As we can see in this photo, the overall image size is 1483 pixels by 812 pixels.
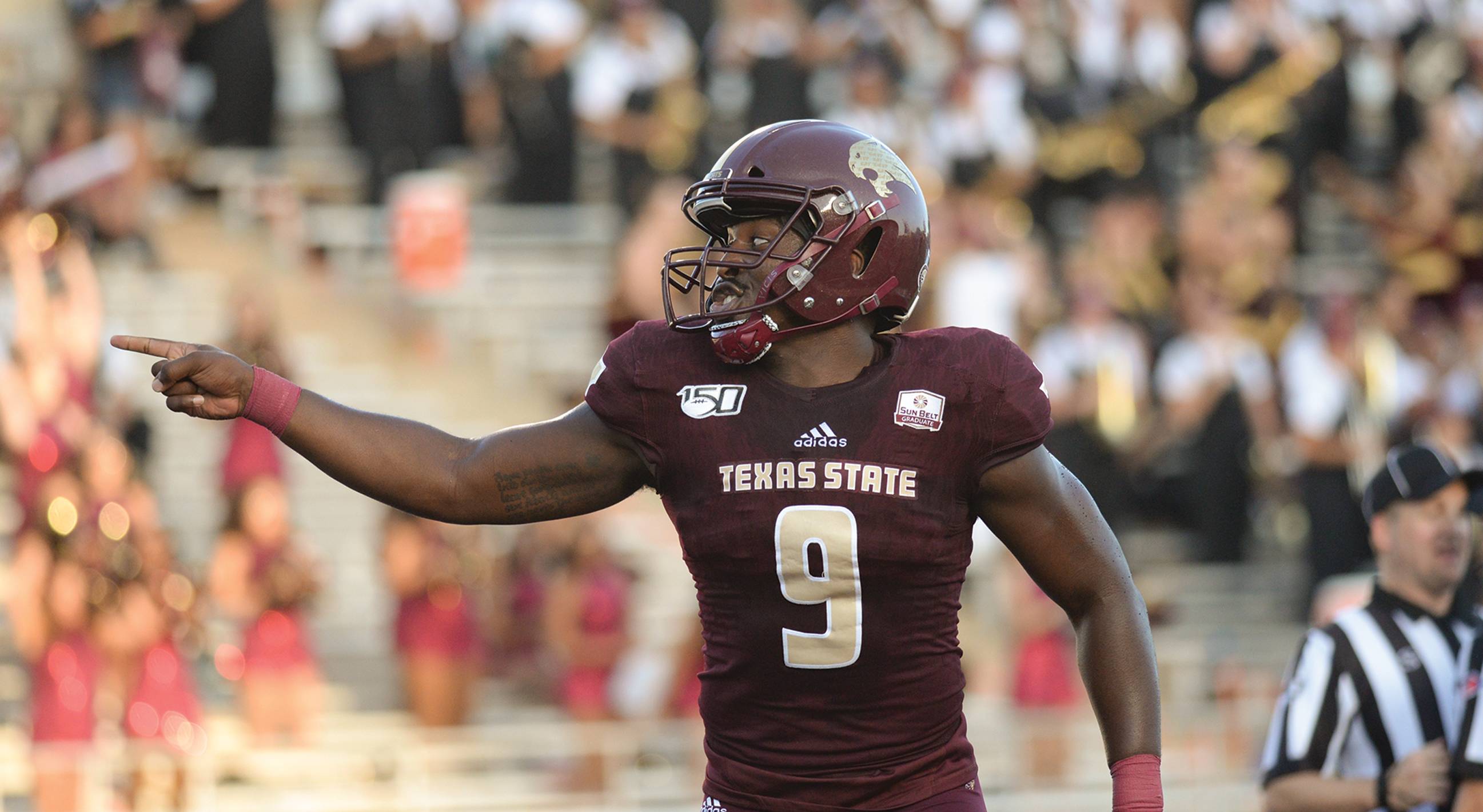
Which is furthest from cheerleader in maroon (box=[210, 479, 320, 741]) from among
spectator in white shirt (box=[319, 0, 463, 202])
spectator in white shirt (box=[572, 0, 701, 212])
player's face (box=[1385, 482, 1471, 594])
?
player's face (box=[1385, 482, 1471, 594])

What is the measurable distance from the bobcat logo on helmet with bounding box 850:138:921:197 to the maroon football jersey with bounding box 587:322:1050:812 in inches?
11.8

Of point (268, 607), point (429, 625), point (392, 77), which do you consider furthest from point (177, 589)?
point (392, 77)

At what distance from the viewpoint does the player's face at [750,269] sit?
3449mm

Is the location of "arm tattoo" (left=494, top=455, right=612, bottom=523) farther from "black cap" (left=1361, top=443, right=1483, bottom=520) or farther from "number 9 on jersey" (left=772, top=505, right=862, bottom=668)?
"black cap" (left=1361, top=443, right=1483, bottom=520)

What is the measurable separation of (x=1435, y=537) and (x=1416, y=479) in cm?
15

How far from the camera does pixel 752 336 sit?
3.39m

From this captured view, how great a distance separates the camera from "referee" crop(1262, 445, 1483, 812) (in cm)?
489

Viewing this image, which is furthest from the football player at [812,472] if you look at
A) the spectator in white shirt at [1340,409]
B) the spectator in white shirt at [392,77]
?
the spectator in white shirt at [392,77]

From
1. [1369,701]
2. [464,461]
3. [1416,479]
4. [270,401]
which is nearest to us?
[270,401]

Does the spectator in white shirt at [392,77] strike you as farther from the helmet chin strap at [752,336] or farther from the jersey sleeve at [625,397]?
the helmet chin strap at [752,336]

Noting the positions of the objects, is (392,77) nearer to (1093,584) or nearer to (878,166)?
(878,166)

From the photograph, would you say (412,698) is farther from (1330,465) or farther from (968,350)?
Result: (968,350)

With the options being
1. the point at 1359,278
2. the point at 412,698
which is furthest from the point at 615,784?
the point at 1359,278

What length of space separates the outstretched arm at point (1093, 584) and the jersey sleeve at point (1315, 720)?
4.89ft
